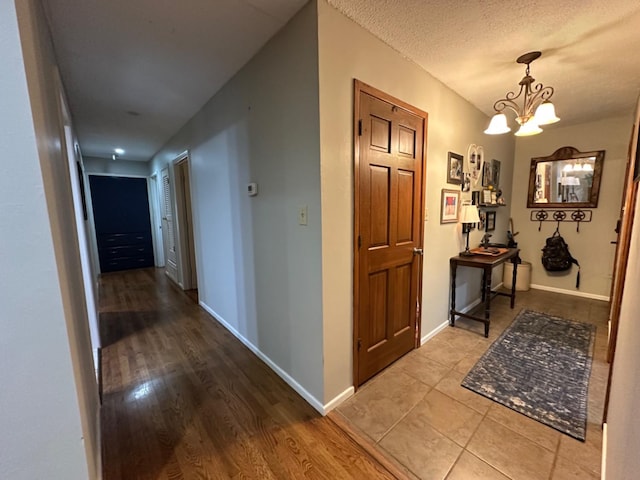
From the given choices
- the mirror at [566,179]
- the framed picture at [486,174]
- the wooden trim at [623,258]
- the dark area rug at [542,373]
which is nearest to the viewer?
the wooden trim at [623,258]

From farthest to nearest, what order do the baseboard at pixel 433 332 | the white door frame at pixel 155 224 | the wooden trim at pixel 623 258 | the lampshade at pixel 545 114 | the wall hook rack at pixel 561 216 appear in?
the white door frame at pixel 155 224
the wall hook rack at pixel 561 216
the baseboard at pixel 433 332
the lampshade at pixel 545 114
the wooden trim at pixel 623 258

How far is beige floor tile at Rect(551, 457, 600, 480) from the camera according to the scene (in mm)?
1277

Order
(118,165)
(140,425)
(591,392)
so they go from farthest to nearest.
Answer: (118,165), (591,392), (140,425)

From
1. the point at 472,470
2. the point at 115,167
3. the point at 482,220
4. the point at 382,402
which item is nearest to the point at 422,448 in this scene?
the point at 472,470

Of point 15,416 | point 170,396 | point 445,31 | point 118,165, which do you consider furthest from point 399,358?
point 118,165

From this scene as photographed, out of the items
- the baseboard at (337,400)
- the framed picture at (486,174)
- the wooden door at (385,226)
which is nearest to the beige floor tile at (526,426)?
the wooden door at (385,226)

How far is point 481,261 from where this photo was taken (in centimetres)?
259

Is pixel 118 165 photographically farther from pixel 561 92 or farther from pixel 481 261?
pixel 561 92

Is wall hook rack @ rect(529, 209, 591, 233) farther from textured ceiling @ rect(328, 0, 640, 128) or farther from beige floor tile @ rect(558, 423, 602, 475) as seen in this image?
beige floor tile @ rect(558, 423, 602, 475)

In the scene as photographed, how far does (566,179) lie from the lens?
12.3 feet

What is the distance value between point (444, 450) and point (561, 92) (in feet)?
10.9

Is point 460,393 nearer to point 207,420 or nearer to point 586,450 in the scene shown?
point 586,450

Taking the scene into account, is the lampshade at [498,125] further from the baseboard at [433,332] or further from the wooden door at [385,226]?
the baseboard at [433,332]

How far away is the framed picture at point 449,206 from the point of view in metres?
2.55
